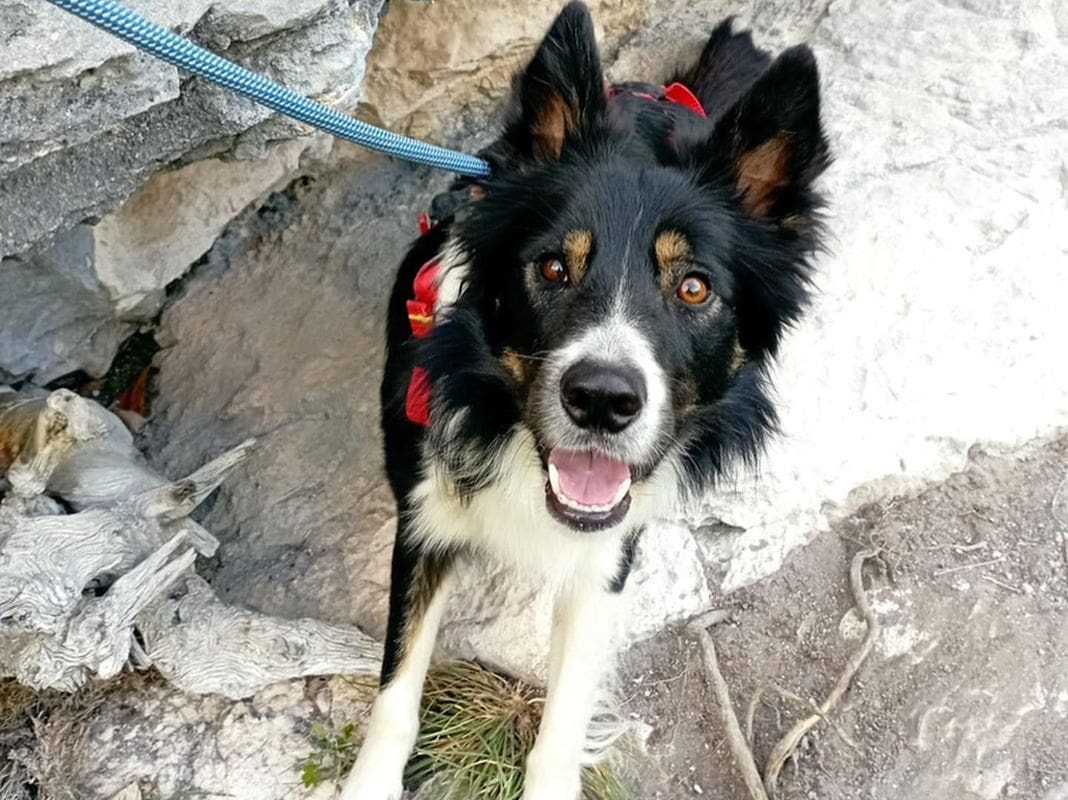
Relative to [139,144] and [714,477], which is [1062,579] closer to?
[714,477]

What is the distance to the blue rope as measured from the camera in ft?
5.59

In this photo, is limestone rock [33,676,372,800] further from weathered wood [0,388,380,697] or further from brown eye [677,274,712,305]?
brown eye [677,274,712,305]

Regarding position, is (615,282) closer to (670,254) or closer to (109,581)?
(670,254)

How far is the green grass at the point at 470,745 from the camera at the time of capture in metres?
3.18

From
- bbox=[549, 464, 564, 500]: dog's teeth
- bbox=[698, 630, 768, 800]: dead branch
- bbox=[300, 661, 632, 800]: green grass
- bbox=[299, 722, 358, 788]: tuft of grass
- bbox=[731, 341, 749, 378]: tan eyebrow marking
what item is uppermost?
bbox=[731, 341, 749, 378]: tan eyebrow marking

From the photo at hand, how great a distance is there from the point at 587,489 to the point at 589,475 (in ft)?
0.12

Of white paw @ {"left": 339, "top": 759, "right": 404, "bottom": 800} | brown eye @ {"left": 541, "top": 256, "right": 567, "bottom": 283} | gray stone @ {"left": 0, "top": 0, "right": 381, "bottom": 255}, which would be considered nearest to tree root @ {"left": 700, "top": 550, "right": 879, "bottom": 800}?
white paw @ {"left": 339, "top": 759, "right": 404, "bottom": 800}

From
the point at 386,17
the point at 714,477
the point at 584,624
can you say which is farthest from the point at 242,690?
the point at 386,17

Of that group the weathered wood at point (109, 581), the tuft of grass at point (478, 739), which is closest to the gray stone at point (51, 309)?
the weathered wood at point (109, 581)

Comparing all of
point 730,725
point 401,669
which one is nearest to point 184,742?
point 401,669

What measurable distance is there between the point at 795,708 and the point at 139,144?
8.68 ft

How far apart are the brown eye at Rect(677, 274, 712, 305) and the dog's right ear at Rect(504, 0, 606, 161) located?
0.53 meters

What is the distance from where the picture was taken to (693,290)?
2568 millimetres

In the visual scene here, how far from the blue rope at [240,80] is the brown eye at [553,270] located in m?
0.40
